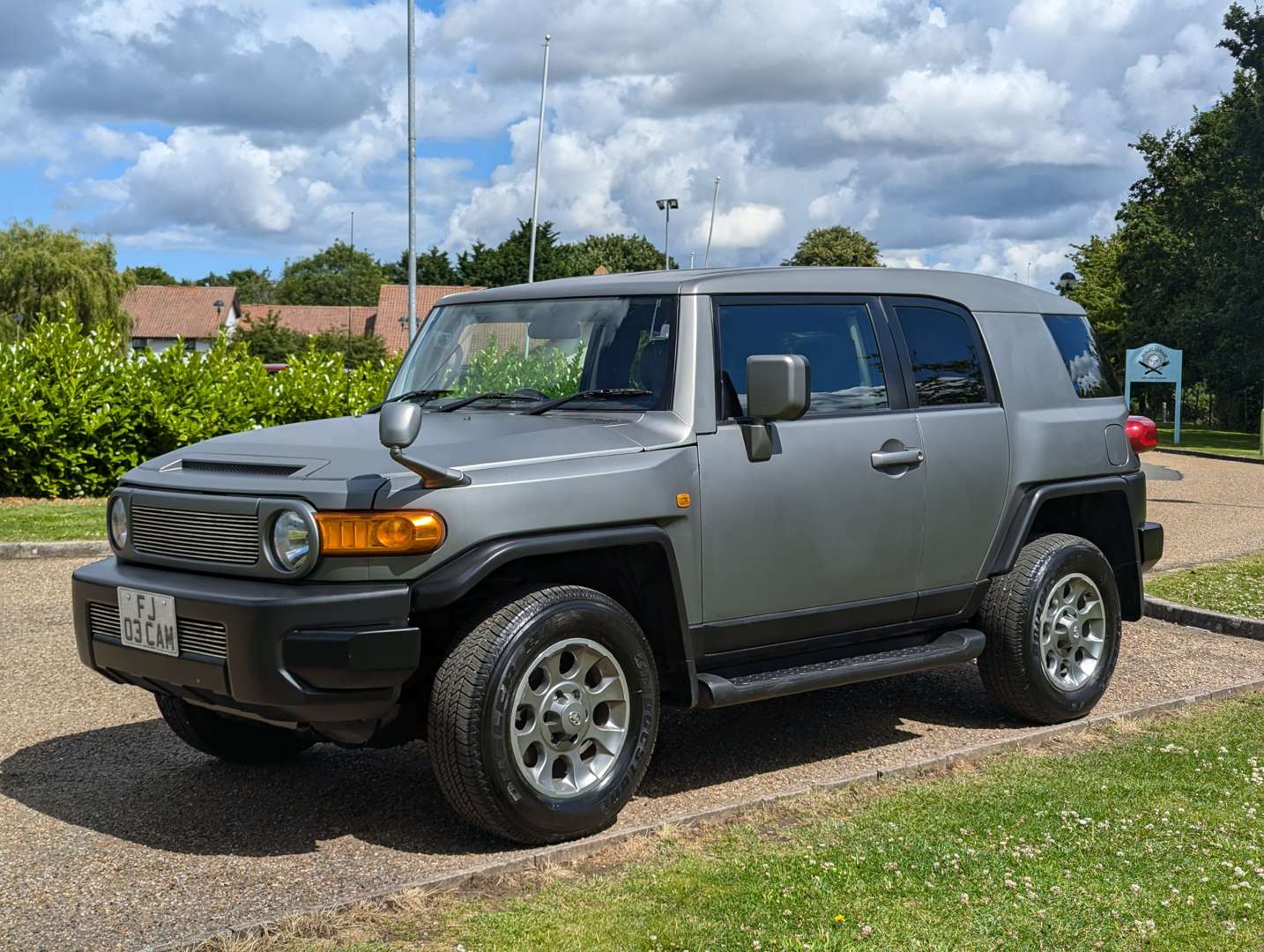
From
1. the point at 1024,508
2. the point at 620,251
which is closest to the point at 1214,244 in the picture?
the point at 1024,508

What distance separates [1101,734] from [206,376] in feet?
44.4

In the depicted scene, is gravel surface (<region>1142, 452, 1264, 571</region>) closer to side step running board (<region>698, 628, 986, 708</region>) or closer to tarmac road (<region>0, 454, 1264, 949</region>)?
tarmac road (<region>0, 454, 1264, 949</region>)

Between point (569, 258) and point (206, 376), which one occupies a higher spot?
point (569, 258)

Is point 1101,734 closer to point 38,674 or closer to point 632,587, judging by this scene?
point 632,587

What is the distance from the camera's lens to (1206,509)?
57.6 feet

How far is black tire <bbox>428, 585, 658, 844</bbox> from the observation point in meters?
4.75

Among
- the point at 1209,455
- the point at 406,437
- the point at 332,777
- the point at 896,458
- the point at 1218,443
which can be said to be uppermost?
the point at 406,437

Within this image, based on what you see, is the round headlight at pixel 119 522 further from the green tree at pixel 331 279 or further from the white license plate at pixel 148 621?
the green tree at pixel 331 279

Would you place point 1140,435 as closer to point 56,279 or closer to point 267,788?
point 267,788

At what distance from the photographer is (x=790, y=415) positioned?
5363 millimetres

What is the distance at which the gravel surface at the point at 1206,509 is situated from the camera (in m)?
13.2

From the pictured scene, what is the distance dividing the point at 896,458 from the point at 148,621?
295 cm

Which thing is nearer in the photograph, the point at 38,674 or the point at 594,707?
the point at 594,707

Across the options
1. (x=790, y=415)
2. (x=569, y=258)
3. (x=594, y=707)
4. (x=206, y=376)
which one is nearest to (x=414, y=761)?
(x=594, y=707)
